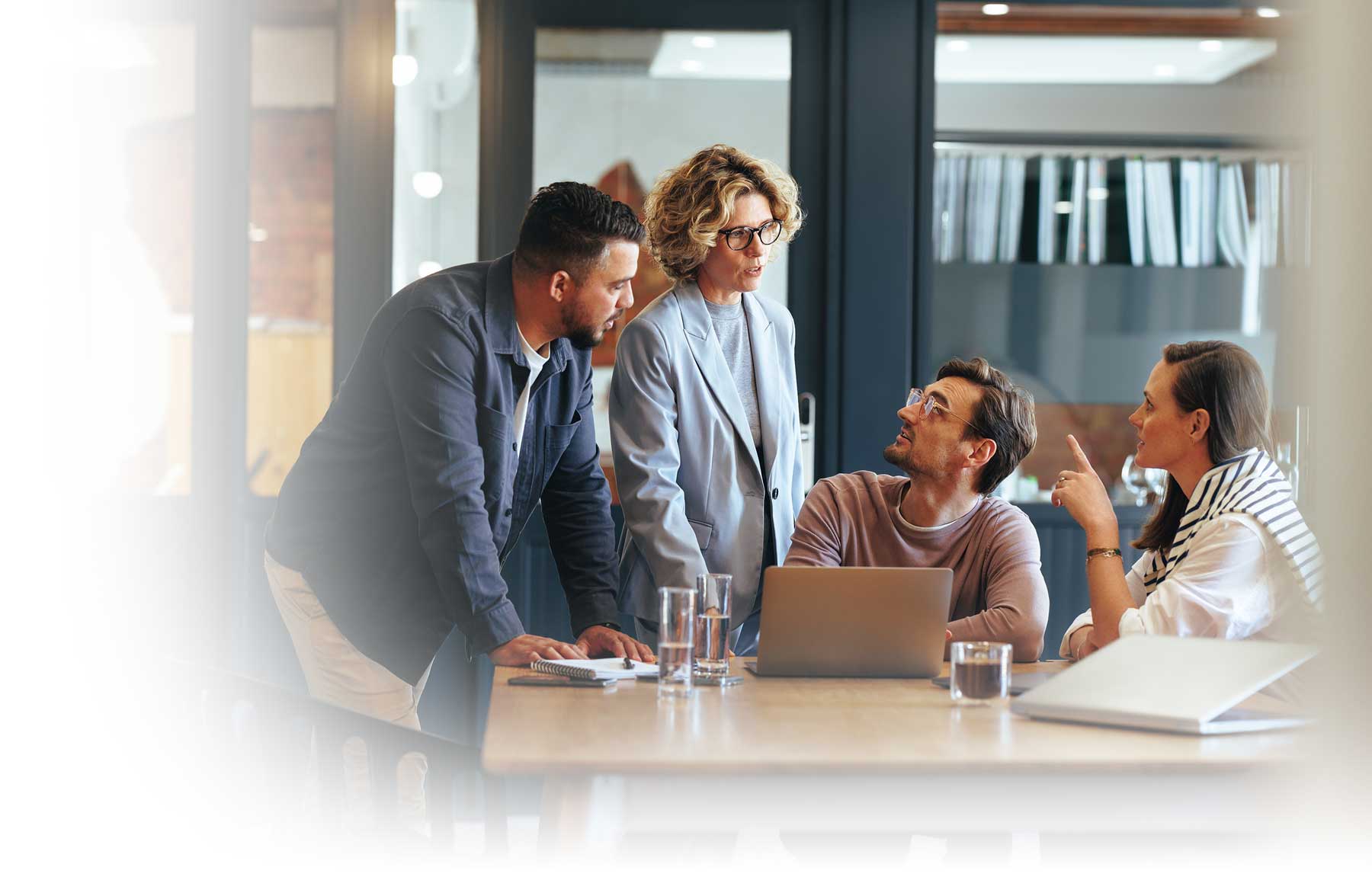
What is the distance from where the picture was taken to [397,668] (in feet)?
7.15

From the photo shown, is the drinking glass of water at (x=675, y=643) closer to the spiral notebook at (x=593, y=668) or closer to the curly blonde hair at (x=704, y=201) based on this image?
the spiral notebook at (x=593, y=668)

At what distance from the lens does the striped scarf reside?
5.92 feet

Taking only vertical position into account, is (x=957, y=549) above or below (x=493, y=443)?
below

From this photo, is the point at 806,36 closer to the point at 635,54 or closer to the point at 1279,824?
the point at 635,54

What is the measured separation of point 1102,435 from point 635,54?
1.76 meters

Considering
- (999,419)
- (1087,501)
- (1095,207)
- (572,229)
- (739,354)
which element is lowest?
(1087,501)

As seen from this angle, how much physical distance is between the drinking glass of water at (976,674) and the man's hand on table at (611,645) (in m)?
0.47

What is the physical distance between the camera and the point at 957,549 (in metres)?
2.12

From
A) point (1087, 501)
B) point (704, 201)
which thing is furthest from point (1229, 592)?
point (704, 201)

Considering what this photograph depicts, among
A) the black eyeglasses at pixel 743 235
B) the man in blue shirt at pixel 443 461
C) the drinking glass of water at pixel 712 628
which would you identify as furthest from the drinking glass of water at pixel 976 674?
the black eyeglasses at pixel 743 235

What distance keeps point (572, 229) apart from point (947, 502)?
2.54 feet

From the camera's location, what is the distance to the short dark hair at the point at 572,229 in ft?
6.86

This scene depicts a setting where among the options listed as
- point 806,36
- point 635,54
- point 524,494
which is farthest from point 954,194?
point 524,494

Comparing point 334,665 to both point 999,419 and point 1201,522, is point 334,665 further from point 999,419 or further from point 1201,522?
point 1201,522
